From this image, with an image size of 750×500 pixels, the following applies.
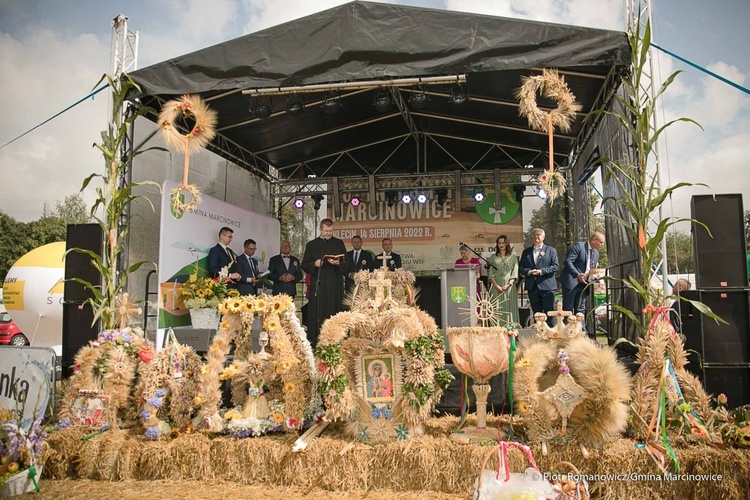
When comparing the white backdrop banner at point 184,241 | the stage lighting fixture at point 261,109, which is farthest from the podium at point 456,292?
the white backdrop banner at point 184,241

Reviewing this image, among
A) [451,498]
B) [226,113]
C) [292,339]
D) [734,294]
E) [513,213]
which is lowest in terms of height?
[451,498]

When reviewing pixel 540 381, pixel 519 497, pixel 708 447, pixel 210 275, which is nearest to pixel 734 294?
pixel 708 447

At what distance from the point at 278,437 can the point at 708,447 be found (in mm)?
2763

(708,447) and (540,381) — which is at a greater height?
(540,381)

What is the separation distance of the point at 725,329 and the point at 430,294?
497 cm

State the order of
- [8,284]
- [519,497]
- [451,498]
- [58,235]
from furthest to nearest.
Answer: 1. [58,235]
2. [8,284]
3. [451,498]
4. [519,497]

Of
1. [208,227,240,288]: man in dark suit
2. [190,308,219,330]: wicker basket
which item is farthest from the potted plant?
[208,227,240,288]: man in dark suit

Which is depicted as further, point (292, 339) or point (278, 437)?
point (292, 339)

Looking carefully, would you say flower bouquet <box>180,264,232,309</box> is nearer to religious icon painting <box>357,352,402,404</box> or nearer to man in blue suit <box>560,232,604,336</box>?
religious icon painting <box>357,352,402,404</box>

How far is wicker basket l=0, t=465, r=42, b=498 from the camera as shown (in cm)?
314

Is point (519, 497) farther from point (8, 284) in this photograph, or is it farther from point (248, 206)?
point (8, 284)

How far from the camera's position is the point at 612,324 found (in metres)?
6.96

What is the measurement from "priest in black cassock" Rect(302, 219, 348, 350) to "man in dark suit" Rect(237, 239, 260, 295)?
0.97 m

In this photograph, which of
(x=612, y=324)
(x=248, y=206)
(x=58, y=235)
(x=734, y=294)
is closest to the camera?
(x=734, y=294)
